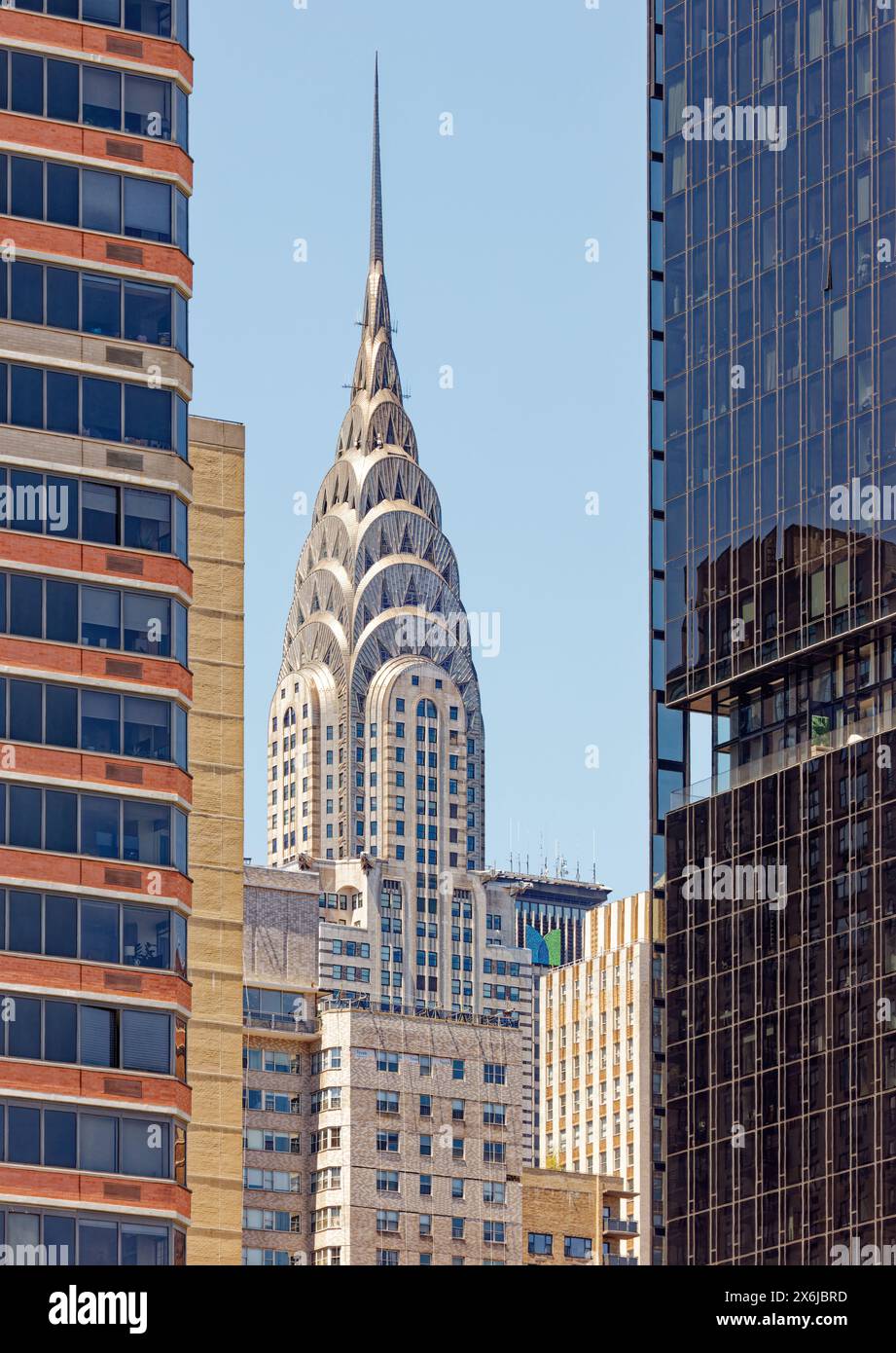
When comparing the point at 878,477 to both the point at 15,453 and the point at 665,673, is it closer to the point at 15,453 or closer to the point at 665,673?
the point at 665,673

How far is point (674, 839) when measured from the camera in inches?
5989

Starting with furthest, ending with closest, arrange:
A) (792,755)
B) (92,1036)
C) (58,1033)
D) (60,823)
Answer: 1. (792,755)
2. (60,823)
3. (92,1036)
4. (58,1033)

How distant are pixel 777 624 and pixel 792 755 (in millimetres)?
6608

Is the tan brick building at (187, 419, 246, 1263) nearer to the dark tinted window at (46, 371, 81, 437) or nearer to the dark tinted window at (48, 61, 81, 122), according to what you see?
the dark tinted window at (46, 371, 81, 437)

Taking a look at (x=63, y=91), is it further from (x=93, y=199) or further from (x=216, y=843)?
(x=216, y=843)

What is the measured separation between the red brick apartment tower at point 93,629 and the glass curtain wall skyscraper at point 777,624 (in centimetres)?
5475

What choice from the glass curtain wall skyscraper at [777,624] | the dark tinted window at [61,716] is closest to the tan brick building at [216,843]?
the dark tinted window at [61,716]

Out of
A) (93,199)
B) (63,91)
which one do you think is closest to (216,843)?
(93,199)

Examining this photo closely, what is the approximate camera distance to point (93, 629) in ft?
282

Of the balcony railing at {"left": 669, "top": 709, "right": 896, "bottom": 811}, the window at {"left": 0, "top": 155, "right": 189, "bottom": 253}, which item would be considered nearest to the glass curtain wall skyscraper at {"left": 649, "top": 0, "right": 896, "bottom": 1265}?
the balcony railing at {"left": 669, "top": 709, "right": 896, "bottom": 811}

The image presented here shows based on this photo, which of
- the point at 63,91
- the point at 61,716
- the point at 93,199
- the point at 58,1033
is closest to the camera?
the point at 58,1033

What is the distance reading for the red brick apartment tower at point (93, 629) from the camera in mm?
80562

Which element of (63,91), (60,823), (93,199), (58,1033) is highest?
(63,91)

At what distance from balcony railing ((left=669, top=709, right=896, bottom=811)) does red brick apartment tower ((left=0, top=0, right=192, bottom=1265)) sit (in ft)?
188
